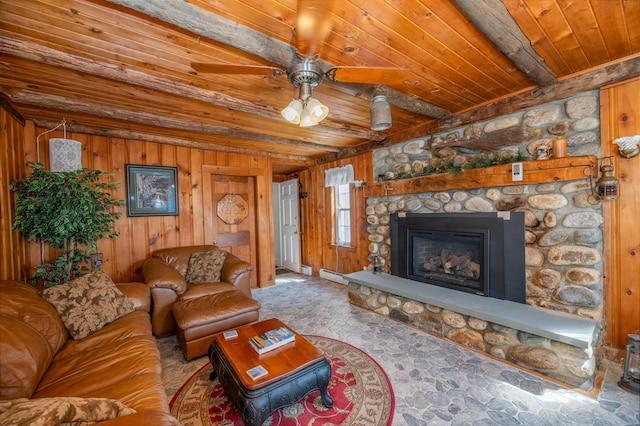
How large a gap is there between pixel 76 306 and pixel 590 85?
14.6 ft

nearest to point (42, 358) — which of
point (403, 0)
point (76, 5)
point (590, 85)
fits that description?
point (76, 5)

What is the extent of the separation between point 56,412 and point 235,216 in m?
3.83

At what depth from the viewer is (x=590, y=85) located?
2168 millimetres

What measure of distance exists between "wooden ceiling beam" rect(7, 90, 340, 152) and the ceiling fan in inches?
70.5

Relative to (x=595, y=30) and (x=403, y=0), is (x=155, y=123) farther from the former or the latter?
(x=595, y=30)

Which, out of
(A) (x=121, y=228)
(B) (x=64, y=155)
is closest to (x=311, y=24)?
Answer: (B) (x=64, y=155)

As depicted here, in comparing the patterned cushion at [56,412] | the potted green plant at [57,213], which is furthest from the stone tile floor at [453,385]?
the potted green plant at [57,213]

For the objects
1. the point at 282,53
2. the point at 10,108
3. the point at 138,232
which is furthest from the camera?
the point at 138,232

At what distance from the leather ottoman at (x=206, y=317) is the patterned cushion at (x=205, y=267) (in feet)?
1.52

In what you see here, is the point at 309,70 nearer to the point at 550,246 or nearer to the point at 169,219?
the point at 550,246

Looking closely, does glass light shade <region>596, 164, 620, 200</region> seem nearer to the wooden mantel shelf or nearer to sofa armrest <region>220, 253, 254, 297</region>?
the wooden mantel shelf

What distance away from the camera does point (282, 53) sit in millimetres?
1710

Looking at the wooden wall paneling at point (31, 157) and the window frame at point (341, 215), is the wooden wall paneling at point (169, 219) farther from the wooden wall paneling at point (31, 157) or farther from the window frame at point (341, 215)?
the window frame at point (341, 215)

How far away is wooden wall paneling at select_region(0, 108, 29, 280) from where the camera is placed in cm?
230
